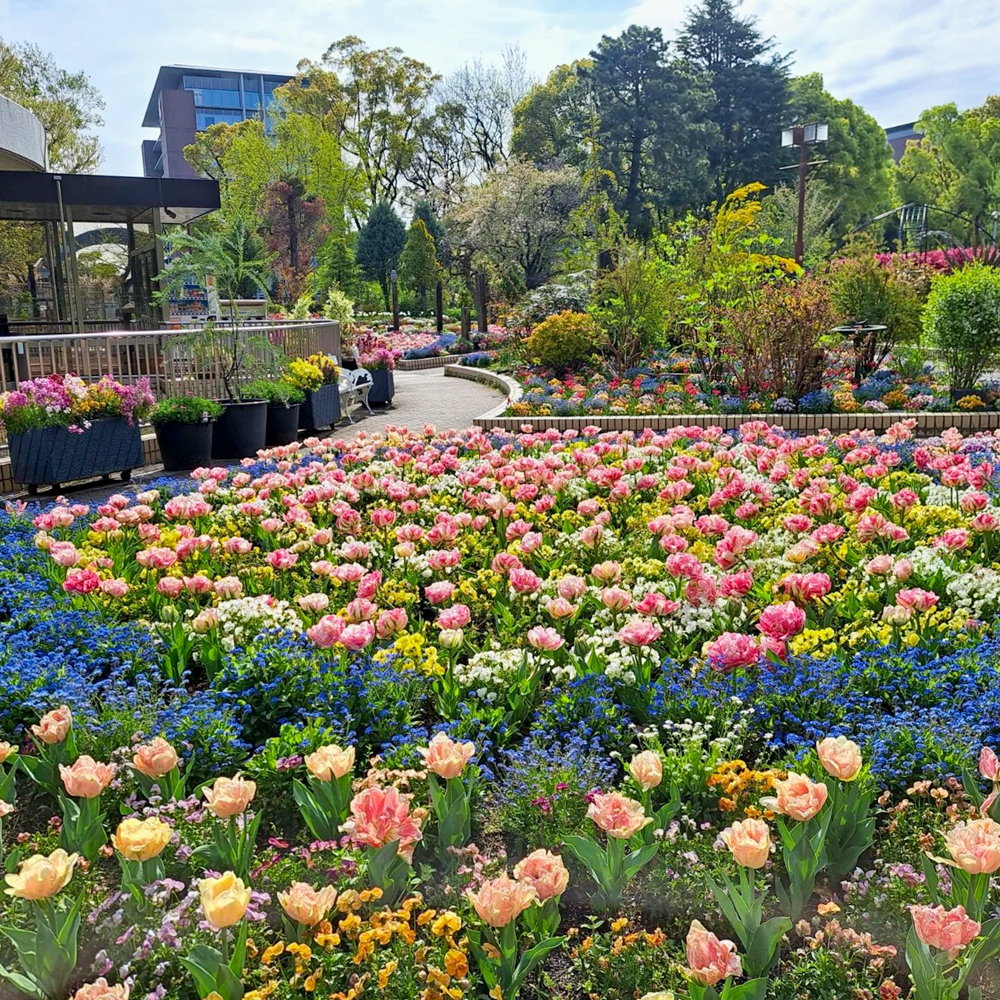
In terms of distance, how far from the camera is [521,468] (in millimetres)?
6246

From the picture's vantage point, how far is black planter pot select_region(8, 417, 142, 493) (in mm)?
8531

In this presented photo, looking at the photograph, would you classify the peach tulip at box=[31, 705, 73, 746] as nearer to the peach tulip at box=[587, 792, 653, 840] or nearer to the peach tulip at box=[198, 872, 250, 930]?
the peach tulip at box=[198, 872, 250, 930]

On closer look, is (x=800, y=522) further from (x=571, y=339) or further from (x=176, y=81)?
(x=176, y=81)

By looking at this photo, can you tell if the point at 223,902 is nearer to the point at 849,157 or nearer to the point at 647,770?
the point at 647,770

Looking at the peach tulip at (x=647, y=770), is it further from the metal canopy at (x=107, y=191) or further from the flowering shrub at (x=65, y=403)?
the metal canopy at (x=107, y=191)

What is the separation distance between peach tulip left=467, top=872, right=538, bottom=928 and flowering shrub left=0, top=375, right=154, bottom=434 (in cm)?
795

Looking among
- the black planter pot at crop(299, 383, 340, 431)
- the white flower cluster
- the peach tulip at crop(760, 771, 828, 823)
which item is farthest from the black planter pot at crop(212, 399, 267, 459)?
the peach tulip at crop(760, 771, 828, 823)

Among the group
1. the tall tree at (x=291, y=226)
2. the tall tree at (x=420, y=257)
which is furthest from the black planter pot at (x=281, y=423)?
→ the tall tree at (x=420, y=257)

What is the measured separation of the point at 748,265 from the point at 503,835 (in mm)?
12425

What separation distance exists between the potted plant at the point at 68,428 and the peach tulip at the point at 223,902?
25.3ft

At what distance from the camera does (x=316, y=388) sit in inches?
494

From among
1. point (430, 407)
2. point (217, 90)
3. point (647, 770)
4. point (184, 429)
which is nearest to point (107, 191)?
point (430, 407)

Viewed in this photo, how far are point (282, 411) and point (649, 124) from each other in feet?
121

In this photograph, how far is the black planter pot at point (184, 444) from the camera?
977 cm
